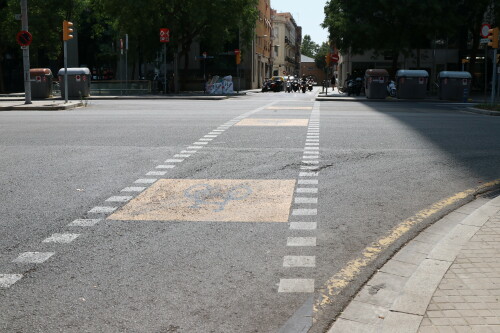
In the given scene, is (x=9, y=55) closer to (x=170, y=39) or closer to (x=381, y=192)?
(x=170, y=39)

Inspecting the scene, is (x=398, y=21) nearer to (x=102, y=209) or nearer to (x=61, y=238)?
(x=102, y=209)

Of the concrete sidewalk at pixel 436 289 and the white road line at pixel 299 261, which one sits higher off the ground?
the concrete sidewalk at pixel 436 289

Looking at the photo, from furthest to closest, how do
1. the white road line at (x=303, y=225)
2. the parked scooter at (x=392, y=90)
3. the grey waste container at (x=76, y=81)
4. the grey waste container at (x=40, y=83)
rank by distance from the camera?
the parked scooter at (x=392, y=90), the grey waste container at (x=76, y=81), the grey waste container at (x=40, y=83), the white road line at (x=303, y=225)

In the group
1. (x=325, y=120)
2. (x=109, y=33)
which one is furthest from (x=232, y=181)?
(x=109, y=33)

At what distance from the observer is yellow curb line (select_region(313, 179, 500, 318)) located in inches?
169

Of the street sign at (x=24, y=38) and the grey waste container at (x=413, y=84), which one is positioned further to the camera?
the grey waste container at (x=413, y=84)

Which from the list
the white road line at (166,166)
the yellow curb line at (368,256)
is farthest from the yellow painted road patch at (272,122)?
the yellow curb line at (368,256)

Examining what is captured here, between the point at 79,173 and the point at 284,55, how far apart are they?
121 meters

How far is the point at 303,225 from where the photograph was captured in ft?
20.4

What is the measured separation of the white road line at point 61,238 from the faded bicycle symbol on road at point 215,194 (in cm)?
161

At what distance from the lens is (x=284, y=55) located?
12812cm

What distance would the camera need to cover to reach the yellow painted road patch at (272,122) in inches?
685

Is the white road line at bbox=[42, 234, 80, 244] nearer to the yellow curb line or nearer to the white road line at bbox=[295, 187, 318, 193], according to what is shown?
the yellow curb line

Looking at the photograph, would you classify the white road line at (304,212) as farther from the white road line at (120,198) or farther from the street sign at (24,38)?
the street sign at (24,38)
